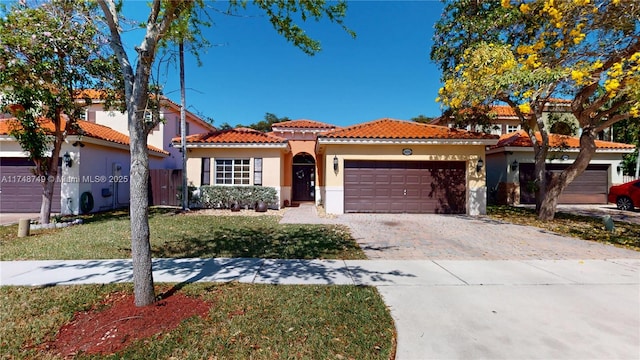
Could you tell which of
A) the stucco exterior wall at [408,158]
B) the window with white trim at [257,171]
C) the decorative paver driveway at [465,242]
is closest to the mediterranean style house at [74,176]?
the window with white trim at [257,171]

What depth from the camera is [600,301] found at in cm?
414

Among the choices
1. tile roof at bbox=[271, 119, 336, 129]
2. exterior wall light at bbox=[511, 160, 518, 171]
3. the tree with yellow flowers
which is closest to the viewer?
the tree with yellow flowers

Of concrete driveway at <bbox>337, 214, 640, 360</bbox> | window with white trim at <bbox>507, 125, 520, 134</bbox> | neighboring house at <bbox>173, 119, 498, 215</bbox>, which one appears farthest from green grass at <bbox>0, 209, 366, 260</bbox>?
window with white trim at <bbox>507, 125, 520, 134</bbox>

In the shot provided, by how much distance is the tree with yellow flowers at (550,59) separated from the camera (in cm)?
784

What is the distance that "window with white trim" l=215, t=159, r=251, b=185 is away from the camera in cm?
1531

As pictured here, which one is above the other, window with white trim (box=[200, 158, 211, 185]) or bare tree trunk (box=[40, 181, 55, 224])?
window with white trim (box=[200, 158, 211, 185])

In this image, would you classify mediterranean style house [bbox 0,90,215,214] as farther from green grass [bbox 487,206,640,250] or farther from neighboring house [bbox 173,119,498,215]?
green grass [bbox 487,206,640,250]

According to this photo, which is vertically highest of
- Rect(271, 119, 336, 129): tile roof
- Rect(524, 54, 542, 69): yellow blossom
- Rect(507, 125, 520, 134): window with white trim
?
Rect(507, 125, 520, 134): window with white trim

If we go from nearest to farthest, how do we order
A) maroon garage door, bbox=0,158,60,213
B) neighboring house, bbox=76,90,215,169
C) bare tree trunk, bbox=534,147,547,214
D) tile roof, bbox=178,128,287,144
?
bare tree trunk, bbox=534,147,547,214 → maroon garage door, bbox=0,158,60,213 → tile roof, bbox=178,128,287,144 → neighboring house, bbox=76,90,215,169

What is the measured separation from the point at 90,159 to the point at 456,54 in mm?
16831

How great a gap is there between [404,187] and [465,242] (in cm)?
590

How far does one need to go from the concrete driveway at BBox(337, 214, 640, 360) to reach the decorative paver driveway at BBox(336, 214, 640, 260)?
0.09 feet

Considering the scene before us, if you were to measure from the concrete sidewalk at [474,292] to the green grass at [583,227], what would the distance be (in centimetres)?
278

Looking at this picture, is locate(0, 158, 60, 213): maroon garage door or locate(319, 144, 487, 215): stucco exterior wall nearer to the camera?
locate(0, 158, 60, 213): maroon garage door
